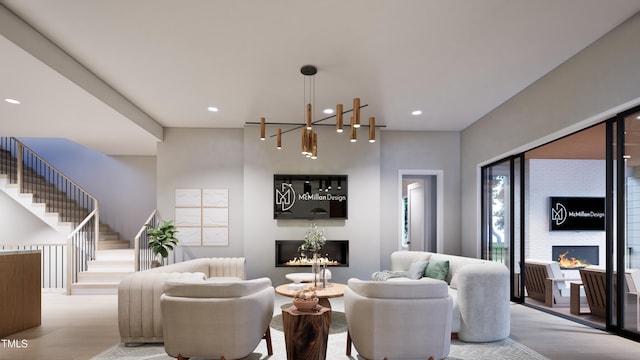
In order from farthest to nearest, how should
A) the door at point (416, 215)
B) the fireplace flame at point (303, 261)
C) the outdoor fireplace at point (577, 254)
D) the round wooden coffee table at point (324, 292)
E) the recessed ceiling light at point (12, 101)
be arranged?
1. the door at point (416, 215)
2. the outdoor fireplace at point (577, 254)
3. the fireplace flame at point (303, 261)
4. the recessed ceiling light at point (12, 101)
5. the round wooden coffee table at point (324, 292)

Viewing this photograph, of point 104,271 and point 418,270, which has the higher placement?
point 418,270

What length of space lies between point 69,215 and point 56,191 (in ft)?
2.91

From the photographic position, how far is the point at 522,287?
6.04 metres

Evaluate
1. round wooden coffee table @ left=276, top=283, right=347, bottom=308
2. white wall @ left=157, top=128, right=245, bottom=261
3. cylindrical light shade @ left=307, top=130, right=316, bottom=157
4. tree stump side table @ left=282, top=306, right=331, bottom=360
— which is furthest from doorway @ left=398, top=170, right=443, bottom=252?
tree stump side table @ left=282, top=306, right=331, bottom=360

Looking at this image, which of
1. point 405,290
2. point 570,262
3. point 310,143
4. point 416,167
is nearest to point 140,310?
point 310,143

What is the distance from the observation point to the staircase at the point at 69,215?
7.15 metres

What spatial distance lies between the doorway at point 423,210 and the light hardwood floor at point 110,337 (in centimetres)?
285

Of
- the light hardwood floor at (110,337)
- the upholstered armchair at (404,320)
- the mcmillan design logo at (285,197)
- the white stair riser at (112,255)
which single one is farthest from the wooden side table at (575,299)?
the white stair riser at (112,255)

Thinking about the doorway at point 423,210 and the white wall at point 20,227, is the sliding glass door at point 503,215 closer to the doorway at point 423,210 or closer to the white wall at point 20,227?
the doorway at point 423,210

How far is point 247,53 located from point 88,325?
3.97 metres

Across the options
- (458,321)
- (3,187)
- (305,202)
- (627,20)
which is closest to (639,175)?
(627,20)

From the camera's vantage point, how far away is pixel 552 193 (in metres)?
7.95

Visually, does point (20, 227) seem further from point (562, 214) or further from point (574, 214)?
point (574, 214)

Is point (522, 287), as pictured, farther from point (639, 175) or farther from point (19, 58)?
point (19, 58)
